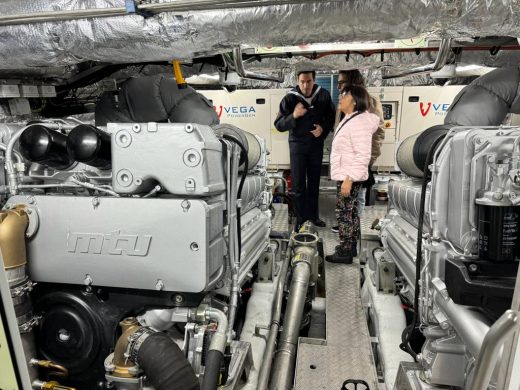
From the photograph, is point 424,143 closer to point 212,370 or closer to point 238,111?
point 212,370

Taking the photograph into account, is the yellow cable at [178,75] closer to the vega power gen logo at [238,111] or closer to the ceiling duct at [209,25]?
the ceiling duct at [209,25]

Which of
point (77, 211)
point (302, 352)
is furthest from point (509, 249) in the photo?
point (77, 211)

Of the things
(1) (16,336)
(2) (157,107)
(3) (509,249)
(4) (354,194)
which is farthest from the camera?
(4) (354,194)

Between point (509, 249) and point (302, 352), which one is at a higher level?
point (509, 249)

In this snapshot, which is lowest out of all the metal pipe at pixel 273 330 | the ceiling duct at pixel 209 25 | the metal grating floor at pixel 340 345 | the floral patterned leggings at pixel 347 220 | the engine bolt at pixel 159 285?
the metal grating floor at pixel 340 345

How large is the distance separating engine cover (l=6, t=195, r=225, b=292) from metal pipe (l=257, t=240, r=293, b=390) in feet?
2.24

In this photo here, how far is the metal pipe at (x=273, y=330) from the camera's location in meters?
1.80

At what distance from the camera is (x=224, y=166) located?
1.60 metres

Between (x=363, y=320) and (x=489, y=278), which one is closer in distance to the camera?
(x=489, y=278)

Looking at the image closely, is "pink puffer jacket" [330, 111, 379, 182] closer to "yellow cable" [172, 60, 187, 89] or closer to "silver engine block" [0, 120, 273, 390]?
"yellow cable" [172, 60, 187, 89]

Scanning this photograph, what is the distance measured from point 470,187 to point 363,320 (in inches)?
57.3

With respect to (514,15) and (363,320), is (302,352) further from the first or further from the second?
(514,15)

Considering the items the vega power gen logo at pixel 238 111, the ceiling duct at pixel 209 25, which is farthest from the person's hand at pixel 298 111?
the ceiling duct at pixel 209 25

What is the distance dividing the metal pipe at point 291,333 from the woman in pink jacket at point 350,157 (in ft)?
2.43
